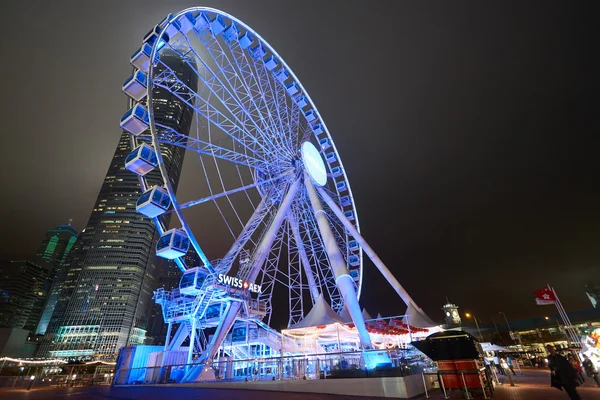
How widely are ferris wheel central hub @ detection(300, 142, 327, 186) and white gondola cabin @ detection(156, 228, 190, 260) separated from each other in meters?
10.6

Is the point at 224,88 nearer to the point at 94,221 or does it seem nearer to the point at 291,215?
the point at 291,215

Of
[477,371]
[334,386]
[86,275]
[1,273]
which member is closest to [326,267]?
[334,386]

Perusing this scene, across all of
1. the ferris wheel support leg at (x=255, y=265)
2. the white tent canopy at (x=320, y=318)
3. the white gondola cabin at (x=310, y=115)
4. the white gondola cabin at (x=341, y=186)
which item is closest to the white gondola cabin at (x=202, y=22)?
the white gondola cabin at (x=310, y=115)

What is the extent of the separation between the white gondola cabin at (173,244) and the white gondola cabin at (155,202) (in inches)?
58.5

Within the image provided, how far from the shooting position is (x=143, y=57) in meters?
19.2

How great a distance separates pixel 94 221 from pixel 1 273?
7015 cm

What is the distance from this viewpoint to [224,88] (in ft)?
70.2

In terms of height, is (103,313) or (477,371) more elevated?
(103,313)

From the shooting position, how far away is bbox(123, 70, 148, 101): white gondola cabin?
19.2m

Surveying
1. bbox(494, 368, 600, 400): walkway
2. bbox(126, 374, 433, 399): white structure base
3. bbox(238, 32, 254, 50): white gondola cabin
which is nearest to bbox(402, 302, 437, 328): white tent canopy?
bbox(494, 368, 600, 400): walkway

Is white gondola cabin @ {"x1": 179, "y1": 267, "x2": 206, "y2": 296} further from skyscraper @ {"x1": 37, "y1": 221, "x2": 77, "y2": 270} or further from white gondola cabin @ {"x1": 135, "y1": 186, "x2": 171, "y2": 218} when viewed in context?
skyscraper @ {"x1": 37, "y1": 221, "x2": 77, "y2": 270}

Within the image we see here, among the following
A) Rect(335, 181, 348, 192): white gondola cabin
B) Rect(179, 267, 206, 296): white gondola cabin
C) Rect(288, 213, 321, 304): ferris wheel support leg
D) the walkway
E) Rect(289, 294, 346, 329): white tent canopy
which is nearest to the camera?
the walkway

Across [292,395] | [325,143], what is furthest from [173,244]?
[325,143]

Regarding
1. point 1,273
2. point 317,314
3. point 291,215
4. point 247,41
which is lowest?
point 317,314
